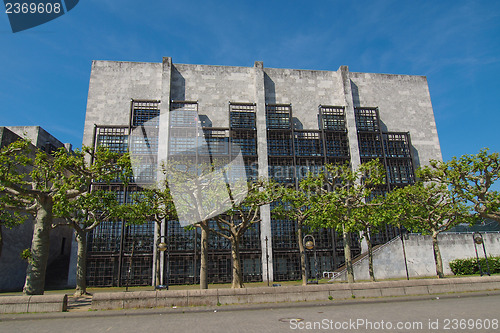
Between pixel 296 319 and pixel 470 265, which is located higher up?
pixel 470 265

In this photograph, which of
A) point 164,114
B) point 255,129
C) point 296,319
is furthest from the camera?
point 255,129

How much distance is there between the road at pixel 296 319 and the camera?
8.48m

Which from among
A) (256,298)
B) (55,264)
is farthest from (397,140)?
(55,264)

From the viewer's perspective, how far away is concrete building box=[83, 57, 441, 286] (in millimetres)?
28250

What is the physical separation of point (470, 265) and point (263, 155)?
20.3 m

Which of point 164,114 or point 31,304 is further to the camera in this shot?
point 164,114

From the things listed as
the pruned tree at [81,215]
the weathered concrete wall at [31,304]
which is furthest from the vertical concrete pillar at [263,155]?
the weathered concrete wall at [31,304]

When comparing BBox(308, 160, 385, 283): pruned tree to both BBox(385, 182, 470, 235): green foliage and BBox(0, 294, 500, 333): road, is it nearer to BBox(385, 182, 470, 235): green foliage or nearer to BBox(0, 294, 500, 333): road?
BBox(385, 182, 470, 235): green foliage

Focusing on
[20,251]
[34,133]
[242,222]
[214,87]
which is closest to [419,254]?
[242,222]

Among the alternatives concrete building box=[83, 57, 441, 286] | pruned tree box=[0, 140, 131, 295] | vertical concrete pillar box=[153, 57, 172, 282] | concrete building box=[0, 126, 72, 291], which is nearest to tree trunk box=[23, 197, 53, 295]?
pruned tree box=[0, 140, 131, 295]

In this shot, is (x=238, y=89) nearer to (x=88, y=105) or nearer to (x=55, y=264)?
(x=88, y=105)

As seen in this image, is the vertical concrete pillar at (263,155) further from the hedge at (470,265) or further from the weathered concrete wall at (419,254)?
the hedge at (470,265)

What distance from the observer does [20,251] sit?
83.3 ft

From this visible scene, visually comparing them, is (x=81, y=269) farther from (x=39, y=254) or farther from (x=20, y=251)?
(x=20, y=251)
